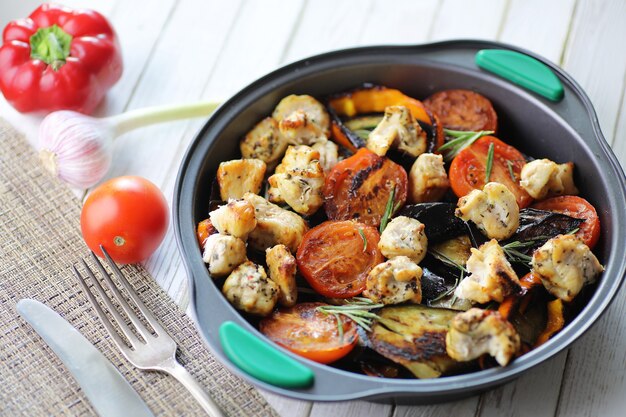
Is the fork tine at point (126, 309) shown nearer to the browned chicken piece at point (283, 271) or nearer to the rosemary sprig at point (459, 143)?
the browned chicken piece at point (283, 271)

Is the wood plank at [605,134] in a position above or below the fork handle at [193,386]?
above

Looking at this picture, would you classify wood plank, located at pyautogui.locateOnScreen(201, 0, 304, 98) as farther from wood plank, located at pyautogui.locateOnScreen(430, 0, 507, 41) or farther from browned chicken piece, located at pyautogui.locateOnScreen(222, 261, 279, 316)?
browned chicken piece, located at pyautogui.locateOnScreen(222, 261, 279, 316)

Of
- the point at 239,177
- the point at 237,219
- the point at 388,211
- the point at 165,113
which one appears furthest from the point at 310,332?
the point at 165,113

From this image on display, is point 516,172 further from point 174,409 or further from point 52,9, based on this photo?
point 52,9

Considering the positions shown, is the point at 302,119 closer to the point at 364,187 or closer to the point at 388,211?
the point at 364,187

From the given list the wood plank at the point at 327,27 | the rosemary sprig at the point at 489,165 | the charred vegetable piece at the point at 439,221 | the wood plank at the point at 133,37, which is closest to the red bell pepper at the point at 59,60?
the wood plank at the point at 133,37

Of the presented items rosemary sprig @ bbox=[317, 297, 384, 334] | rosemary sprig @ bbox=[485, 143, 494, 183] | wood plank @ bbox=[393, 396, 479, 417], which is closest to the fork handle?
rosemary sprig @ bbox=[317, 297, 384, 334]
